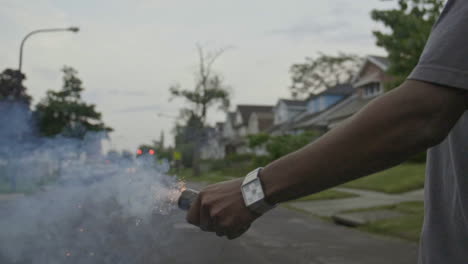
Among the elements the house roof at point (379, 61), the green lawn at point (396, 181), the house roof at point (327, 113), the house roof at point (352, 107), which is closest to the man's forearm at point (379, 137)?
the green lawn at point (396, 181)

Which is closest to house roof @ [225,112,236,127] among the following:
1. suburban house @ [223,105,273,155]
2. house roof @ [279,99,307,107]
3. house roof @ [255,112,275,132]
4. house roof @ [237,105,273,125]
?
suburban house @ [223,105,273,155]

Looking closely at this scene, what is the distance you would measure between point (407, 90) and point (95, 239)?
2.37m

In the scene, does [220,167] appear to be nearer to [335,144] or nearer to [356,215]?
[356,215]

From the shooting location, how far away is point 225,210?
1.31m

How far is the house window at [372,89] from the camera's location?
3141cm

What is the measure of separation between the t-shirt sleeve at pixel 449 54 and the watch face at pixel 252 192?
56 cm

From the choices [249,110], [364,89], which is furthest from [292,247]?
[249,110]

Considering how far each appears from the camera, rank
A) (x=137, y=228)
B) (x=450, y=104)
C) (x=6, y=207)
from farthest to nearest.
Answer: (x=6, y=207), (x=137, y=228), (x=450, y=104)

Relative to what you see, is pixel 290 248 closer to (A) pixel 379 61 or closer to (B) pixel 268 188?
(B) pixel 268 188

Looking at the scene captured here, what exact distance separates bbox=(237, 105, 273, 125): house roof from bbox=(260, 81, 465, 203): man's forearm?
65223 millimetres

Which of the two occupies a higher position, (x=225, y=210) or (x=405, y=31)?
(x=405, y=31)

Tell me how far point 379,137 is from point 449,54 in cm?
27

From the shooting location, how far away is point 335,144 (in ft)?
3.66

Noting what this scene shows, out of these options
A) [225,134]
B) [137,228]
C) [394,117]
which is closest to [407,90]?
[394,117]
